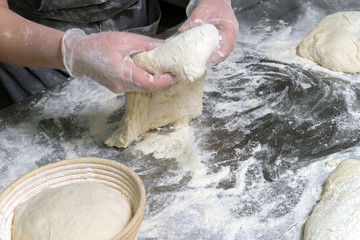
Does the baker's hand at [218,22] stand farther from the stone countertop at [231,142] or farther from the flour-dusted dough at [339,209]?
the flour-dusted dough at [339,209]

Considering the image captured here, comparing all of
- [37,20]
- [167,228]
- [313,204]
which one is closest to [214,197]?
[167,228]

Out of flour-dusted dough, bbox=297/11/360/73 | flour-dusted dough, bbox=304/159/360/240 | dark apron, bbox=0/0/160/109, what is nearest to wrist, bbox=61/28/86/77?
dark apron, bbox=0/0/160/109

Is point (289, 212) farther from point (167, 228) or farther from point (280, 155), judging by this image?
point (167, 228)

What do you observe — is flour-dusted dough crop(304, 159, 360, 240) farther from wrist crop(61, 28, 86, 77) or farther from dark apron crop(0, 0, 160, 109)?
dark apron crop(0, 0, 160, 109)

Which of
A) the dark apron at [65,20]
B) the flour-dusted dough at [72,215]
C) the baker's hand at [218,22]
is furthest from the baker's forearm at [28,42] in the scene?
the flour-dusted dough at [72,215]

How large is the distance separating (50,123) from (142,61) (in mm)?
699

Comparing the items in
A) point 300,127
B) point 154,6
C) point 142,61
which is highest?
point 142,61

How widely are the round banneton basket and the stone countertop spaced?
0.73 ft

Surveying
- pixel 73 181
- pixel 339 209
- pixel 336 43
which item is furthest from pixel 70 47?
pixel 336 43

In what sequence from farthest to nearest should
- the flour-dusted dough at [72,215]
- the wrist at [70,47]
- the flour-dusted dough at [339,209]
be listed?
1. the wrist at [70,47]
2. the flour-dusted dough at [339,209]
3. the flour-dusted dough at [72,215]

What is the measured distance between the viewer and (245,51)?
2.56 meters

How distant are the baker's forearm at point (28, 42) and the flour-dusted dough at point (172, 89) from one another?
0.36m

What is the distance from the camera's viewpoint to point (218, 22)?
6.36 ft

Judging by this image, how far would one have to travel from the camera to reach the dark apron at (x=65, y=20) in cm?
231
